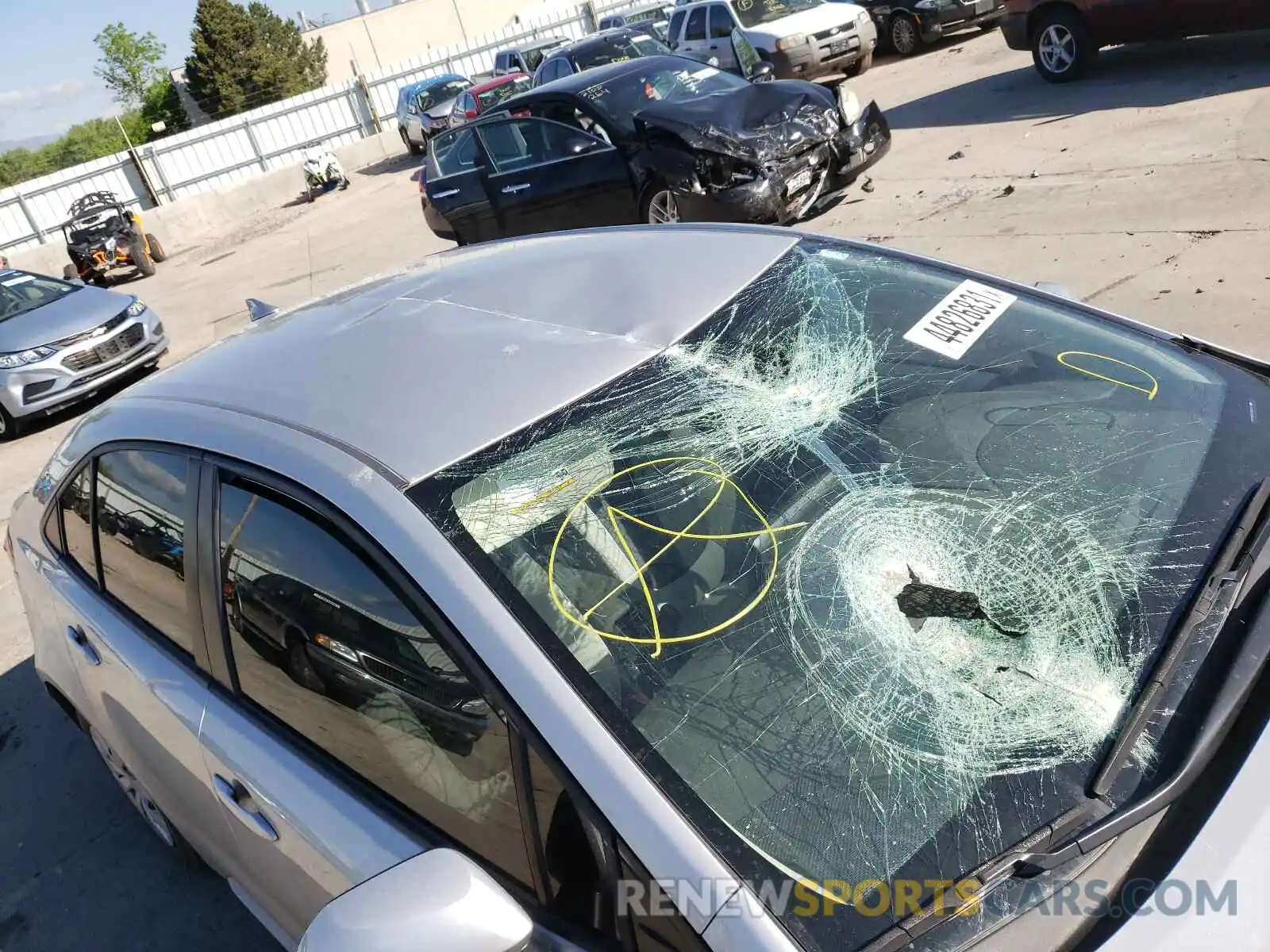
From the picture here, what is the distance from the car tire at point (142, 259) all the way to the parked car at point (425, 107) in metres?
7.12

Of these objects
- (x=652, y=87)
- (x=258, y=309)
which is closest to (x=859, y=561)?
(x=258, y=309)

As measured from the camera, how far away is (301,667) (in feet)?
6.48

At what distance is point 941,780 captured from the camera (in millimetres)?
1439

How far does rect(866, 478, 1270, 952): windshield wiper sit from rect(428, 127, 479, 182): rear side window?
28.6ft

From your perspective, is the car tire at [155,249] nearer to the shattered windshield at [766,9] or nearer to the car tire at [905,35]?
the shattered windshield at [766,9]

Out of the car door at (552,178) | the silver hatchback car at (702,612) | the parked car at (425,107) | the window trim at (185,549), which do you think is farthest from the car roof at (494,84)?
the silver hatchback car at (702,612)

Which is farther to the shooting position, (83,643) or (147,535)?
(83,643)

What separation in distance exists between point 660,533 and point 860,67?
14700 mm

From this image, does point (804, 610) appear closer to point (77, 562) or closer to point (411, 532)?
point (411, 532)

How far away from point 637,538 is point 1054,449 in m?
0.93

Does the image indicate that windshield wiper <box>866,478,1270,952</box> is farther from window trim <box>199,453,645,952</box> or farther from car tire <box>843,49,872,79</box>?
car tire <box>843,49,872,79</box>

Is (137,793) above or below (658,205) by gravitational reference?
below

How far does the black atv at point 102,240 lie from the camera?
1797 centimetres

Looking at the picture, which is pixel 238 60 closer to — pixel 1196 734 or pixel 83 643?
pixel 83 643
